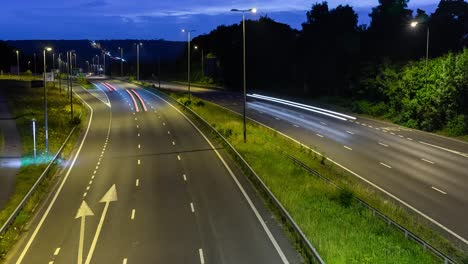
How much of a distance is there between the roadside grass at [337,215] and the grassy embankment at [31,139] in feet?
37.1

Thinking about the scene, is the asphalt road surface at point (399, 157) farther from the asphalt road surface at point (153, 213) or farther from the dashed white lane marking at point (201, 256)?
the dashed white lane marking at point (201, 256)

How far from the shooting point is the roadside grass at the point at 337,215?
17.0 meters

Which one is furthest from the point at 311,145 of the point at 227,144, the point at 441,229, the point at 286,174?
the point at 441,229

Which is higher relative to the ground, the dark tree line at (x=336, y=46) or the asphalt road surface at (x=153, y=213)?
the dark tree line at (x=336, y=46)

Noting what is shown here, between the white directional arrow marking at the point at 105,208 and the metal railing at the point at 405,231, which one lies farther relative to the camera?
→ the white directional arrow marking at the point at 105,208

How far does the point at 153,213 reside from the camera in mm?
24312

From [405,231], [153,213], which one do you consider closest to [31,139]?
[153,213]

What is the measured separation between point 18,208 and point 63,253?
19.0ft

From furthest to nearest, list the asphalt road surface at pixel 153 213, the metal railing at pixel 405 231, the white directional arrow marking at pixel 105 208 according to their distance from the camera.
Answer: the white directional arrow marking at pixel 105 208 < the asphalt road surface at pixel 153 213 < the metal railing at pixel 405 231

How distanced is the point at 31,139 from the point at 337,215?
32832 millimetres

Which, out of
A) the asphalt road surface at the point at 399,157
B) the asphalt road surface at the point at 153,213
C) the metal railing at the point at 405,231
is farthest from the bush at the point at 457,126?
the metal railing at the point at 405,231

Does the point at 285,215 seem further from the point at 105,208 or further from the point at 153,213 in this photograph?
the point at 105,208

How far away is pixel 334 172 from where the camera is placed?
34750 mm

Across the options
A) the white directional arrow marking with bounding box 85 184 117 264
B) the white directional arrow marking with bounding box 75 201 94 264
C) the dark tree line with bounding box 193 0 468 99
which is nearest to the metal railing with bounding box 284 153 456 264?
the white directional arrow marking with bounding box 85 184 117 264
